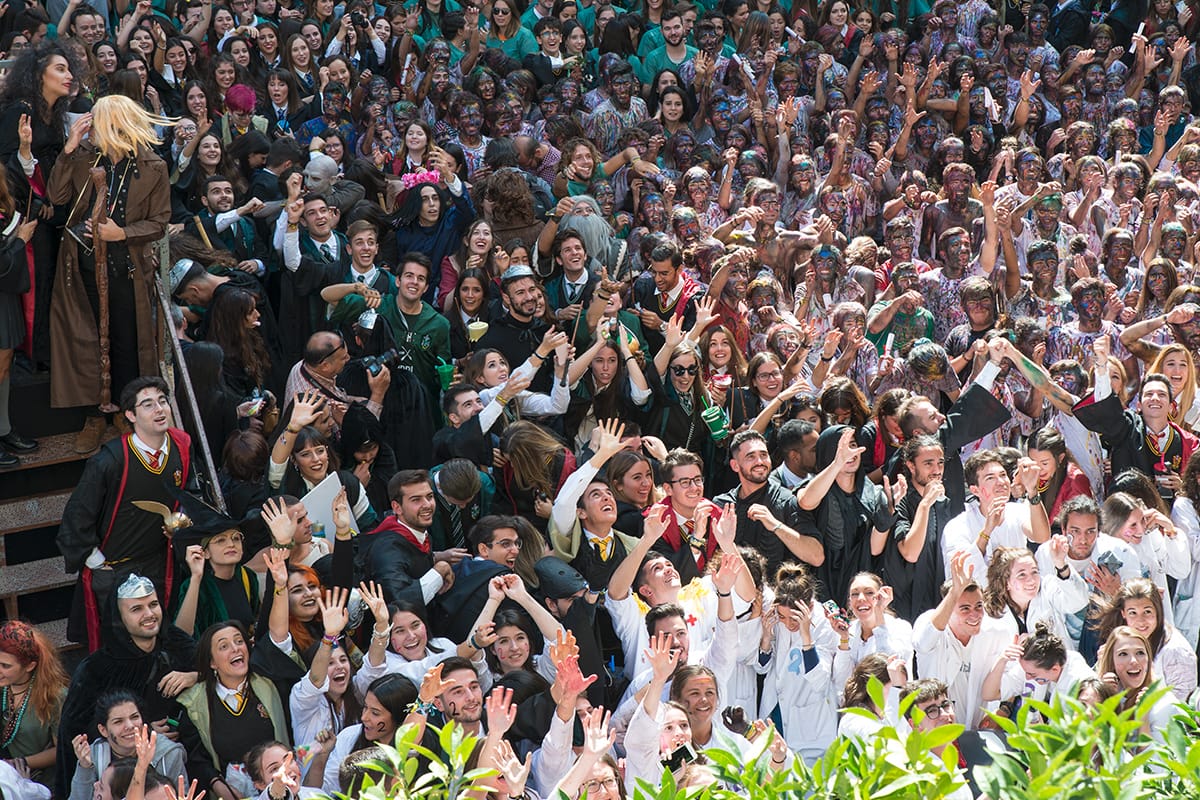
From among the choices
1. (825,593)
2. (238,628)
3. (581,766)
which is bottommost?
(825,593)

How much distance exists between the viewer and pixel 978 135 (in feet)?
41.8

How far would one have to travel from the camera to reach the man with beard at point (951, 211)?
36.7 feet

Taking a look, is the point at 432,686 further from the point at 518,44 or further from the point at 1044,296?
the point at 518,44

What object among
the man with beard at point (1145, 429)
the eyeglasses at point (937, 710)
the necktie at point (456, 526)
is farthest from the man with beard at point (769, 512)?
the man with beard at point (1145, 429)

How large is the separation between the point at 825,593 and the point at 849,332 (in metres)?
1.81

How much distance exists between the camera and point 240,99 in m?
10.9

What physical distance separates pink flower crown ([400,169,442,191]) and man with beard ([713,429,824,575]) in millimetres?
3046

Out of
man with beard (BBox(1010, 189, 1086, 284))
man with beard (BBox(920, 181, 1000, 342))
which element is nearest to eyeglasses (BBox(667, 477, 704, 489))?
man with beard (BBox(920, 181, 1000, 342))

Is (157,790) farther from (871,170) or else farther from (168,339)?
(871,170)

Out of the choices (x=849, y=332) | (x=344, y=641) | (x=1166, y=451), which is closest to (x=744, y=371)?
(x=849, y=332)

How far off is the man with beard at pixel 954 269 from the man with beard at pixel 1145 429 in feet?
4.55

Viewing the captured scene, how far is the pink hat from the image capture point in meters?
10.9

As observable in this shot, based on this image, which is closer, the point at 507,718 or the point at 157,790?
the point at 507,718

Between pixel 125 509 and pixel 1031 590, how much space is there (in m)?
4.20
